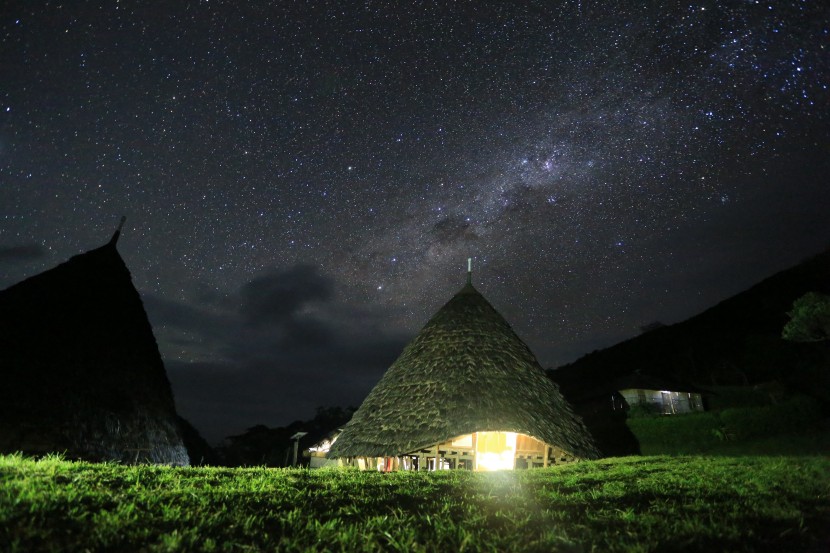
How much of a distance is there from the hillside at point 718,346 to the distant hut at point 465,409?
936 inches

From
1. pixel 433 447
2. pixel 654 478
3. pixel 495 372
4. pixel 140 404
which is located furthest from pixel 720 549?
pixel 140 404

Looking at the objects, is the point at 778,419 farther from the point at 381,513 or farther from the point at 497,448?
the point at 381,513

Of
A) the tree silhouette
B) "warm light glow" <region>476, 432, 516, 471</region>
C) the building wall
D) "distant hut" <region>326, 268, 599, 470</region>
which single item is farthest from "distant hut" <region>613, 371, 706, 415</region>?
"warm light glow" <region>476, 432, 516, 471</region>

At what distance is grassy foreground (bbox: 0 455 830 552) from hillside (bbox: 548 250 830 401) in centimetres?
3062

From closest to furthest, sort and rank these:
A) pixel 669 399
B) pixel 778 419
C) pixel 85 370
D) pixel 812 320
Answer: pixel 85 370 < pixel 778 419 < pixel 812 320 < pixel 669 399

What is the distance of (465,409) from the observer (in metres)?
12.2

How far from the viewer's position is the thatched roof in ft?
39.6

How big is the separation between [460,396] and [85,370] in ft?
31.8

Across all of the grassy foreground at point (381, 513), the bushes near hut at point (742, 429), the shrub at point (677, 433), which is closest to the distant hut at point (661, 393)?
the shrub at point (677, 433)

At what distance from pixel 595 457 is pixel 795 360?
2492cm

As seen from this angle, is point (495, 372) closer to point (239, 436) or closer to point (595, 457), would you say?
point (595, 457)

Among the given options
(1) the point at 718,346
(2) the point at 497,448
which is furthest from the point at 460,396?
(1) the point at 718,346

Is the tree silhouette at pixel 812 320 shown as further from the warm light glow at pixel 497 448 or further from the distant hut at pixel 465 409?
the warm light glow at pixel 497 448

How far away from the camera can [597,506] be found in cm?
537
